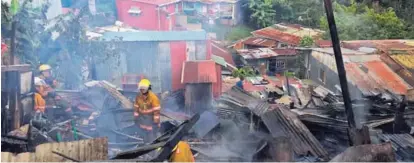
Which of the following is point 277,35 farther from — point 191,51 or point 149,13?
point 149,13

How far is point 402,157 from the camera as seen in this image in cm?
557

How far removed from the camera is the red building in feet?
32.2

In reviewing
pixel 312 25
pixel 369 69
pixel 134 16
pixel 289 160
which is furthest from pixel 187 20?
pixel 289 160

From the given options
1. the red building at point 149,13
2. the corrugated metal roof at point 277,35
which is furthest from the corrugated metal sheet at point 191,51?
the corrugated metal roof at point 277,35

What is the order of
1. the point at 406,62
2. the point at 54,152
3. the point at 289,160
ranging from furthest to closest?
the point at 406,62, the point at 289,160, the point at 54,152

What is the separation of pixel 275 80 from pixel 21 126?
537 centimetres

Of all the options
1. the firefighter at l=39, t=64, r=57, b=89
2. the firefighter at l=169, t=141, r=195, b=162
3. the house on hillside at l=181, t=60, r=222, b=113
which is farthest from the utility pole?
the firefighter at l=39, t=64, r=57, b=89

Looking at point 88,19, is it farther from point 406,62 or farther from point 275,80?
point 406,62

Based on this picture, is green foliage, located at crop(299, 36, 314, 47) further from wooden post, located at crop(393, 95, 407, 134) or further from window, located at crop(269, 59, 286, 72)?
wooden post, located at crop(393, 95, 407, 134)

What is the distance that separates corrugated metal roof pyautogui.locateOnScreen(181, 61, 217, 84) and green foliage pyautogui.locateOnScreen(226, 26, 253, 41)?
1545 mm

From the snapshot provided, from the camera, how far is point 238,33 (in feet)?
34.5

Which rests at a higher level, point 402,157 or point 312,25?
point 312,25

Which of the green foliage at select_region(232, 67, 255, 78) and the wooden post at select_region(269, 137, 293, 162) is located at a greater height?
the green foliage at select_region(232, 67, 255, 78)

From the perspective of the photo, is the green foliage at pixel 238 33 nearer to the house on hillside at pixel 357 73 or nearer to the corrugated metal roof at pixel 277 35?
the corrugated metal roof at pixel 277 35
